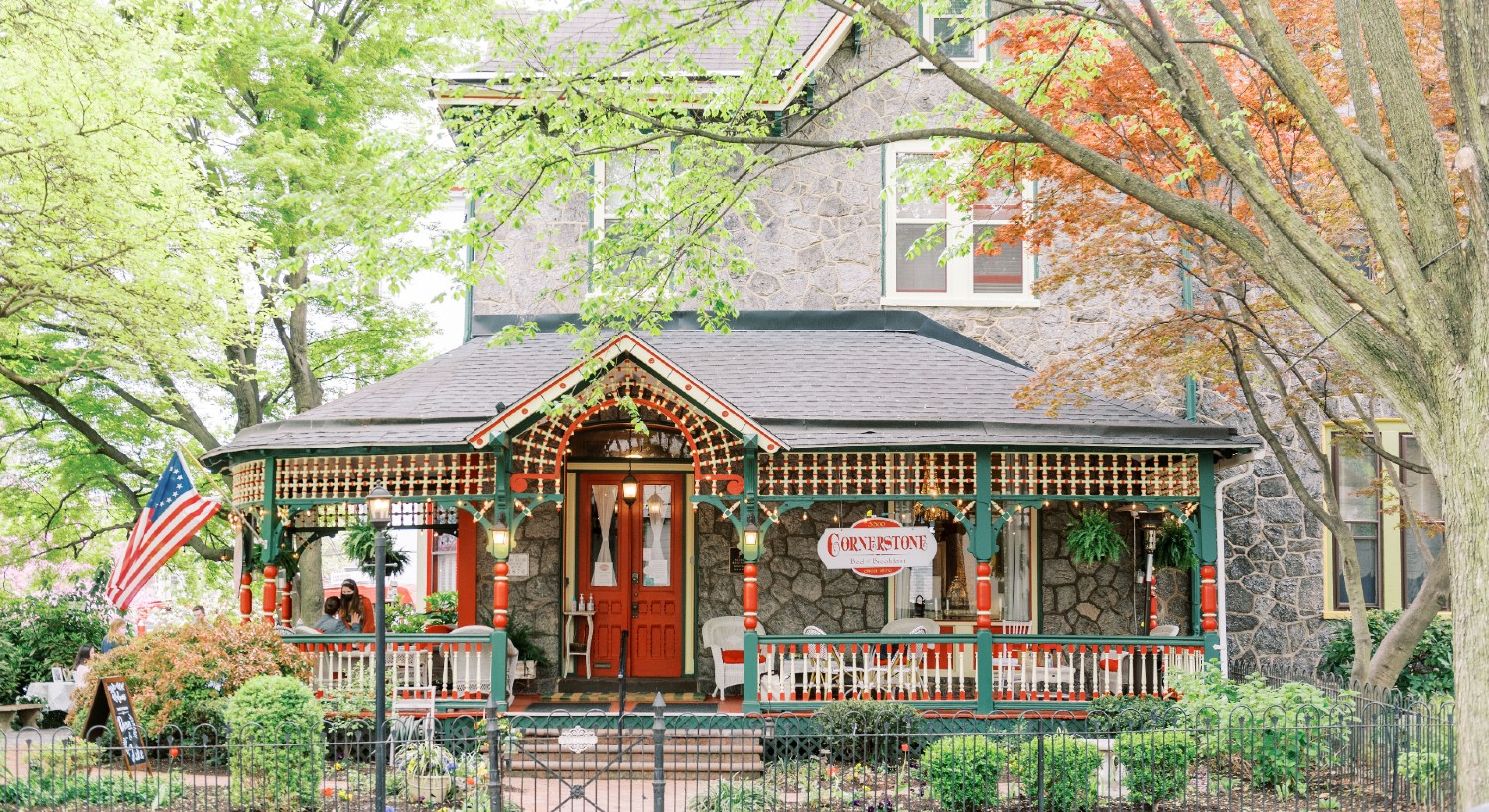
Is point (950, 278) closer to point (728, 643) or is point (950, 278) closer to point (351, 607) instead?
point (728, 643)

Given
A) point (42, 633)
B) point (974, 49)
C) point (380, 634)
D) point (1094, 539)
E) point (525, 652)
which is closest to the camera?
point (380, 634)

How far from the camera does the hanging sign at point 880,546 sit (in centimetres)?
1365

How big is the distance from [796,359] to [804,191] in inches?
103

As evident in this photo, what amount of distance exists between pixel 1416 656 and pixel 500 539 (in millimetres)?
11095

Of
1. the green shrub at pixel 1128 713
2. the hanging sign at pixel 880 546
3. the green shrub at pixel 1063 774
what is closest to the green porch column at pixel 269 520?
the hanging sign at pixel 880 546

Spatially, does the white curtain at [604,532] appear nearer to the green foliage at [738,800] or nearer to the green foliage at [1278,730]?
the green foliage at [738,800]

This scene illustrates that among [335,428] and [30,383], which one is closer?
[335,428]

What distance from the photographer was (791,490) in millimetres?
13789

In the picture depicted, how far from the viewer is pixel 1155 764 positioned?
10.1 m

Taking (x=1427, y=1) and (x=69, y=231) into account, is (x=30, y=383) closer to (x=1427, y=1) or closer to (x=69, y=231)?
(x=69, y=231)

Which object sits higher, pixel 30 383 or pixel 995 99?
pixel 995 99

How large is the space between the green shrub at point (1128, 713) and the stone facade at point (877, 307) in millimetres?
2622

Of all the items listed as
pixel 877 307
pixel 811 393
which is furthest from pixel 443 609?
pixel 877 307

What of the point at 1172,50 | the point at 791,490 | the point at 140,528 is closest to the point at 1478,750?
the point at 1172,50
